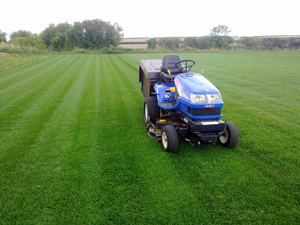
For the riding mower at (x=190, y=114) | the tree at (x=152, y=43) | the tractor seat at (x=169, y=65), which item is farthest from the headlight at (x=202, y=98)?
the tree at (x=152, y=43)

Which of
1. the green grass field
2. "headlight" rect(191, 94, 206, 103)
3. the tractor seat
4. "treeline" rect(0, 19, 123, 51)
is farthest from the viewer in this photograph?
"treeline" rect(0, 19, 123, 51)

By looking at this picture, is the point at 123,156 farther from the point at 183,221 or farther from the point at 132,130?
the point at 183,221

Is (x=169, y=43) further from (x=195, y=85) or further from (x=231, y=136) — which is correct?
(x=231, y=136)

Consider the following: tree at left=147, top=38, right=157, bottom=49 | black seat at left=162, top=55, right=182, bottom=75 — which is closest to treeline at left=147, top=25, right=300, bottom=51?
tree at left=147, top=38, right=157, bottom=49

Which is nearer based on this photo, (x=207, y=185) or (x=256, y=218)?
(x=256, y=218)

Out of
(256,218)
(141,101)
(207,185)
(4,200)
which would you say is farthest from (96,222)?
(141,101)

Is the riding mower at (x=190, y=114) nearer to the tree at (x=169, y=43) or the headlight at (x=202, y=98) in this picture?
the headlight at (x=202, y=98)

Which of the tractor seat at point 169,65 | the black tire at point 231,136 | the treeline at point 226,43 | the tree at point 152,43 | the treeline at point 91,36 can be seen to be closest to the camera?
the black tire at point 231,136

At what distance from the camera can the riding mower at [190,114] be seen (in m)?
3.85

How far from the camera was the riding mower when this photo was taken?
3.85m

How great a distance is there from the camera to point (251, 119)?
5824 millimetres

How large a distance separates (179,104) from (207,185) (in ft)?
5.87

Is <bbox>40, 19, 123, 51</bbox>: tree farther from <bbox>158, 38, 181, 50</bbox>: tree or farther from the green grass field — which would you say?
the green grass field

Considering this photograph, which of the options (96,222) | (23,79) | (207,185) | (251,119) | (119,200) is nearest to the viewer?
(96,222)
